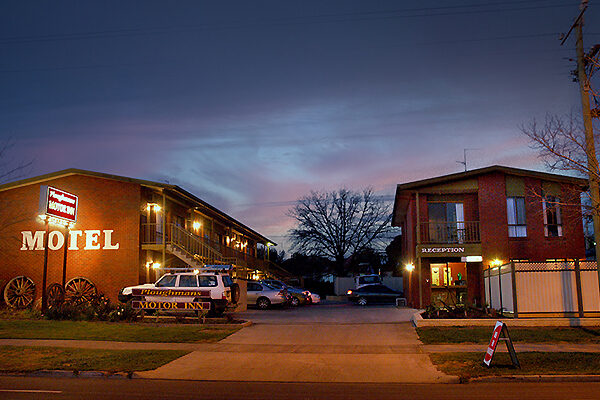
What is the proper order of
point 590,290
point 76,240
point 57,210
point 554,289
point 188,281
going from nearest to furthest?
1. point 590,290
2. point 554,289
3. point 188,281
4. point 57,210
5. point 76,240

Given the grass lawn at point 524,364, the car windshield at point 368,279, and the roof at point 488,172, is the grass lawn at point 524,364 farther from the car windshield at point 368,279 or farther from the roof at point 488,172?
the car windshield at point 368,279

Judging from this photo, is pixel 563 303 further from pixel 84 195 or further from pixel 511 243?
pixel 84 195

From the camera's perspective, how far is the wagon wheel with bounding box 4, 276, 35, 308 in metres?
29.5

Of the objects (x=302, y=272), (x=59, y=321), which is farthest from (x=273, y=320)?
(x=302, y=272)

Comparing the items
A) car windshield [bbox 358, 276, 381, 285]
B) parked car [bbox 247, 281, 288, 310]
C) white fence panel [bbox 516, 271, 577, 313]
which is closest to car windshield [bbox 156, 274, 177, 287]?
parked car [bbox 247, 281, 288, 310]

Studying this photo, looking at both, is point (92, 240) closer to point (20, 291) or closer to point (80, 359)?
point (20, 291)

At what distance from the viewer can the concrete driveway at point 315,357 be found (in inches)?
467

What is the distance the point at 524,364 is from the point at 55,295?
67.2 feet

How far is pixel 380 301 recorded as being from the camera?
125ft

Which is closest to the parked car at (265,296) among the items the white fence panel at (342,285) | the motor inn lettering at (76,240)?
the motor inn lettering at (76,240)

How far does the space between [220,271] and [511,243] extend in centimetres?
1439

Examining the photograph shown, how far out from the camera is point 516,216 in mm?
28828

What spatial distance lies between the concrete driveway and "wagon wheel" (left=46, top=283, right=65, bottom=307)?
27.1 feet

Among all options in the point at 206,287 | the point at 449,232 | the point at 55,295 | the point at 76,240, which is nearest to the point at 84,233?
the point at 76,240
